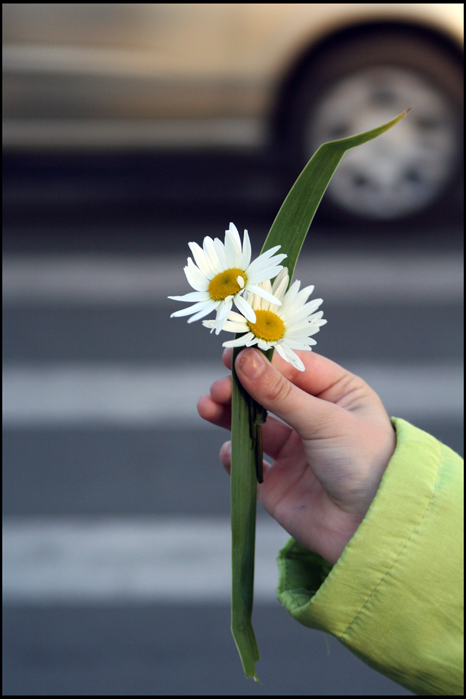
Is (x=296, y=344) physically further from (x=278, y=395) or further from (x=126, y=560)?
(x=126, y=560)

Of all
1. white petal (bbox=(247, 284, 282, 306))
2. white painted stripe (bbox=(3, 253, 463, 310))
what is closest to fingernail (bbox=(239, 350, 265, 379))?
white petal (bbox=(247, 284, 282, 306))

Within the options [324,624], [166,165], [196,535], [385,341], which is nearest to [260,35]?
[166,165]

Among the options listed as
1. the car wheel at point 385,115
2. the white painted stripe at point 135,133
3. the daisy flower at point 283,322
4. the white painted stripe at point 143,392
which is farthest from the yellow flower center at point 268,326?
the white painted stripe at point 135,133

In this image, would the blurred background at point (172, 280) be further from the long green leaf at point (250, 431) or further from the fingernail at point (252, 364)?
the fingernail at point (252, 364)

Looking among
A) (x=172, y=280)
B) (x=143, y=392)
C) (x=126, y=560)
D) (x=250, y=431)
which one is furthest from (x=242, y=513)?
(x=172, y=280)

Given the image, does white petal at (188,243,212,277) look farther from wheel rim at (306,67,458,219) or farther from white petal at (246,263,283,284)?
wheel rim at (306,67,458,219)

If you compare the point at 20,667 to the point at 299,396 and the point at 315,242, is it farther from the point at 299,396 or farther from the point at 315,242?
the point at 315,242
